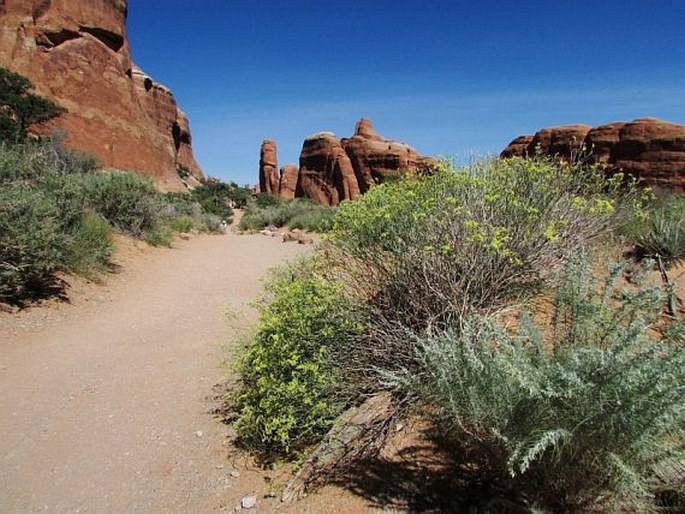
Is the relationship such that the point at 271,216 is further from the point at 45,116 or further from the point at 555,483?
the point at 555,483

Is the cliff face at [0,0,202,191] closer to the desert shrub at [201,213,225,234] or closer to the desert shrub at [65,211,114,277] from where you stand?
the desert shrub at [201,213,225,234]

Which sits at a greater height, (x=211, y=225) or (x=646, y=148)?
(x=646, y=148)

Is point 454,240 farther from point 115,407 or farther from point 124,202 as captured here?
point 124,202

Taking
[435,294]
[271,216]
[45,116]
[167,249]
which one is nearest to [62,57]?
[45,116]

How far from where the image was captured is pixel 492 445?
77.6 inches

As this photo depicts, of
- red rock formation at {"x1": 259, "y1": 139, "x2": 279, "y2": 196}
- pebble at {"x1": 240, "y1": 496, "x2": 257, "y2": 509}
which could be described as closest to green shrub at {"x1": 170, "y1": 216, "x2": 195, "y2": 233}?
pebble at {"x1": 240, "y1": 496, "x2": 257, "y2": 509}

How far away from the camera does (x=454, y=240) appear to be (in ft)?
10.2

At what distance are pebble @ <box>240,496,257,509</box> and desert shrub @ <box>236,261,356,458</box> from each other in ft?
1.25

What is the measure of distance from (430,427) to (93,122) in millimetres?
36656

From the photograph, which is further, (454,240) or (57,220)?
(57,220)

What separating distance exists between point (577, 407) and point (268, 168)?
6856 cm

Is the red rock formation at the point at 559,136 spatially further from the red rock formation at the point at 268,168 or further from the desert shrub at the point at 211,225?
the red rock formation at the point at 268,168

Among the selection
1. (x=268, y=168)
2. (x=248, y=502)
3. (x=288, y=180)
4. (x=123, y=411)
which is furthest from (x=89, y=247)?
(x=268, y=168)

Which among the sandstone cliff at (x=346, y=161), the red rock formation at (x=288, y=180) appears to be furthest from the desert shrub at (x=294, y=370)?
the red rock formation at (x=288, y=180)
